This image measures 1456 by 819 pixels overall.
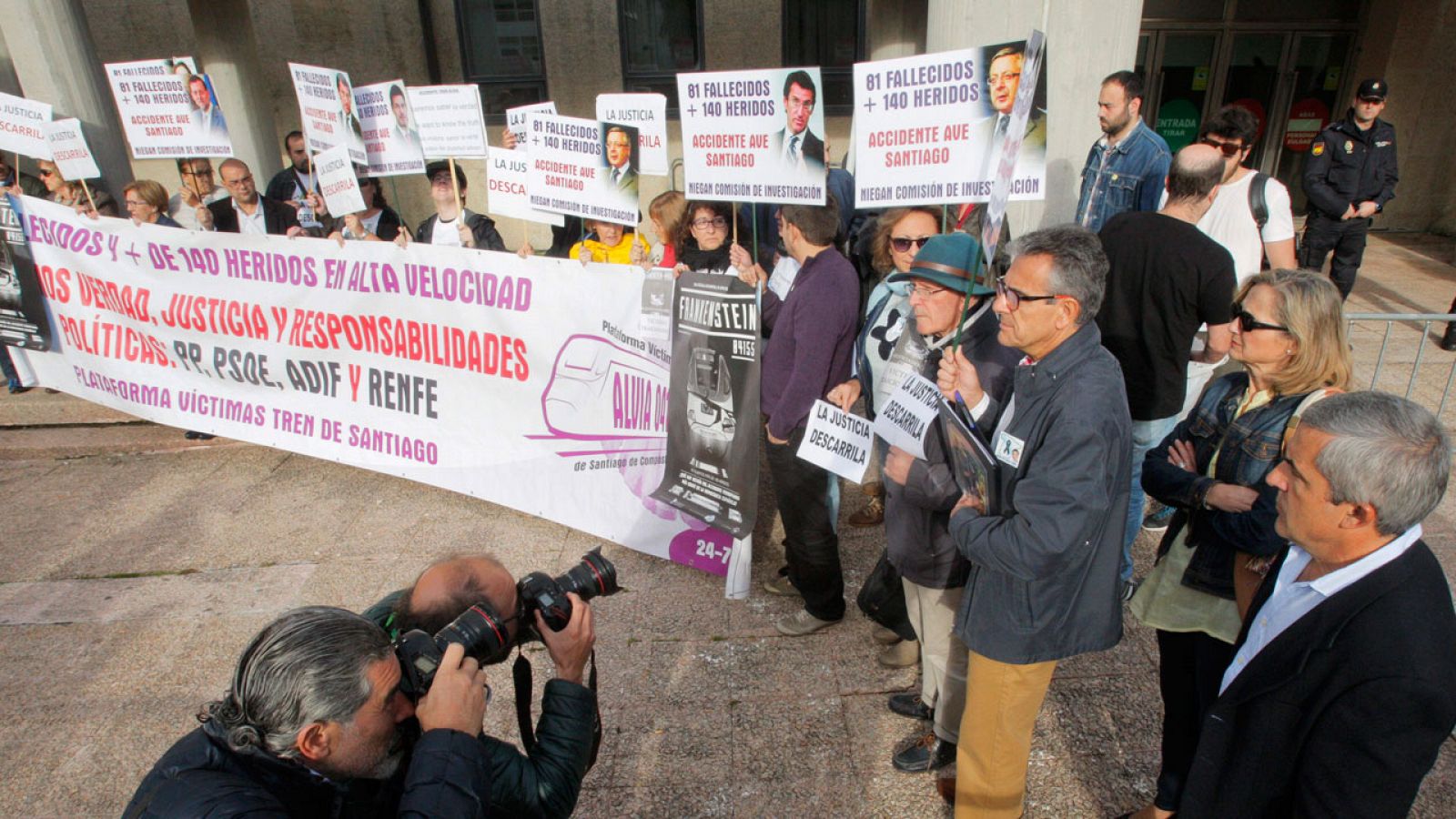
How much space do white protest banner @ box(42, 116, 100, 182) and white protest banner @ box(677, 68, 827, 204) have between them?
15.0ft

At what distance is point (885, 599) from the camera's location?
10.7 ft

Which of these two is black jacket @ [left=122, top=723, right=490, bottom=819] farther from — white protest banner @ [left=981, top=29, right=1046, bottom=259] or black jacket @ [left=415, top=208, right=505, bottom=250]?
black jacket @ [left=415, top=208, right=505, bottom=250]

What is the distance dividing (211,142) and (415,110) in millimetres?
1545

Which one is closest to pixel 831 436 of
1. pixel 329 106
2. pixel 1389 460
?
pixel 1389 460

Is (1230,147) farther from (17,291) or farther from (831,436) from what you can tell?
(17,291)

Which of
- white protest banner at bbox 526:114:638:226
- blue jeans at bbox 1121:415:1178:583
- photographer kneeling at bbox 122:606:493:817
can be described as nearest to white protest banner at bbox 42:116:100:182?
white protest banner at bbox 526:114:638:226

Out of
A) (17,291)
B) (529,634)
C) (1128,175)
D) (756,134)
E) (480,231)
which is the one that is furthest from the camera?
(17,291)

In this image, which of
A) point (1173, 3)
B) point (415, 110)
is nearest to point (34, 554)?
point (415, 110)

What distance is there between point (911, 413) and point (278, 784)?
185cm

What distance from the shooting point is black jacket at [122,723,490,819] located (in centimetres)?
129

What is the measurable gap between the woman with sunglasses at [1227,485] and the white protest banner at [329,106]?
475 centimetres

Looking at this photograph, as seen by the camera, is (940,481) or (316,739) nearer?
(316,739)

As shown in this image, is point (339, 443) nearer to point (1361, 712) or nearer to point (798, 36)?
point (1361, 712)

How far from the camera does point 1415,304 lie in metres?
7.50
